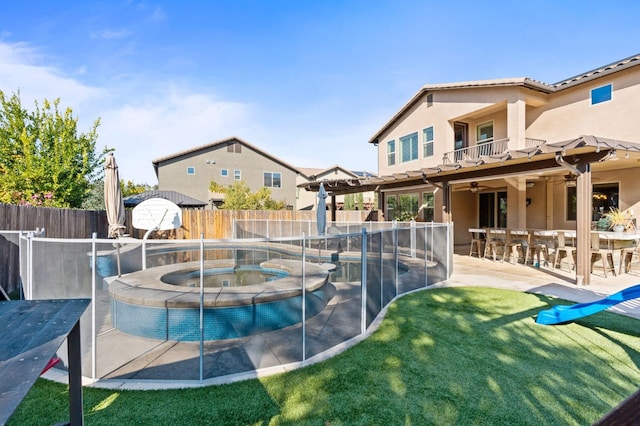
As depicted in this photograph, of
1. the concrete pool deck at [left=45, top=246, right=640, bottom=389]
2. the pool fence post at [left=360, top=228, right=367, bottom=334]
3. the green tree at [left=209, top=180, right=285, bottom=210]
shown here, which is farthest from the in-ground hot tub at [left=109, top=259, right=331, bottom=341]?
the green tree at [left=209, top=180, right=285, bottom=210]

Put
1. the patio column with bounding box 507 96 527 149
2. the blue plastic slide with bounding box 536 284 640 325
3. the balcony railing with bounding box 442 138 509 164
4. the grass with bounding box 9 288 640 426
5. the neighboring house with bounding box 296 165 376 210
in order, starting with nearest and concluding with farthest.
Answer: the grass with bounding box 9 288 640 426 < the blue plastic slide with bounding box 536 284 640 325 < the patio column with bounding box 507 96 527 149 < the balcony railing with bounding box 442 138 509 164 < the neighboring house with bounding box 296 165 376 210

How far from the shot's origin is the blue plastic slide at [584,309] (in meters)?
4.83

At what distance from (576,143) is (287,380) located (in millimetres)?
8469

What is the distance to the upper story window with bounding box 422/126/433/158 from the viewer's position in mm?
16859

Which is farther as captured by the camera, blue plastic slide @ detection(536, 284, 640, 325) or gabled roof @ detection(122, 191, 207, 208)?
gabled roof @ detection(122, 191, 207, 208)

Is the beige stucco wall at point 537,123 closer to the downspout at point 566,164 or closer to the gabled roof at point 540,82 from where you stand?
the gabled roof at point 540,82

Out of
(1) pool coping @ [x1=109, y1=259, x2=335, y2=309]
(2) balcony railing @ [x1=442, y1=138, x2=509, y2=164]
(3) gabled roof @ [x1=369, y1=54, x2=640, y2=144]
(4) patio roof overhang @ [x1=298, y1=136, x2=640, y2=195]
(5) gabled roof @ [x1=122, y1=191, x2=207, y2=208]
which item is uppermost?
(3) gabled roof @ [x1=369, y1=54, x2=640, y2=144]

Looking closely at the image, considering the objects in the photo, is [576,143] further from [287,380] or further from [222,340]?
[222,340]

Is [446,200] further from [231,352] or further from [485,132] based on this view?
[231,352]

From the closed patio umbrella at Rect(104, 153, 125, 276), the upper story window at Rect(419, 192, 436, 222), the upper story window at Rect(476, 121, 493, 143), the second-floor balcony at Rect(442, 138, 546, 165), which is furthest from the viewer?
the upper story window at Rect(419, 192, 436, 222)

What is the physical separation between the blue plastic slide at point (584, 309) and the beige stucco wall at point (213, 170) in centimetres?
2560

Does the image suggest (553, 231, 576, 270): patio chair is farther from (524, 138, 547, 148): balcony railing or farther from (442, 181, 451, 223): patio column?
(524, 138, 547, 148): balcony railing

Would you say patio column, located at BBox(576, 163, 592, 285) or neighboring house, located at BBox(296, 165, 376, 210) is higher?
neighboring house, located at BBox(296, 165, 376, 210)

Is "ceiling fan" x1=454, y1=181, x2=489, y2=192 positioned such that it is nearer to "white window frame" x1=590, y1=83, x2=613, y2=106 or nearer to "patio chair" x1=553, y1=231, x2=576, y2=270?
"patio chair" x1=553, y1=231, x2=576, y2=270
